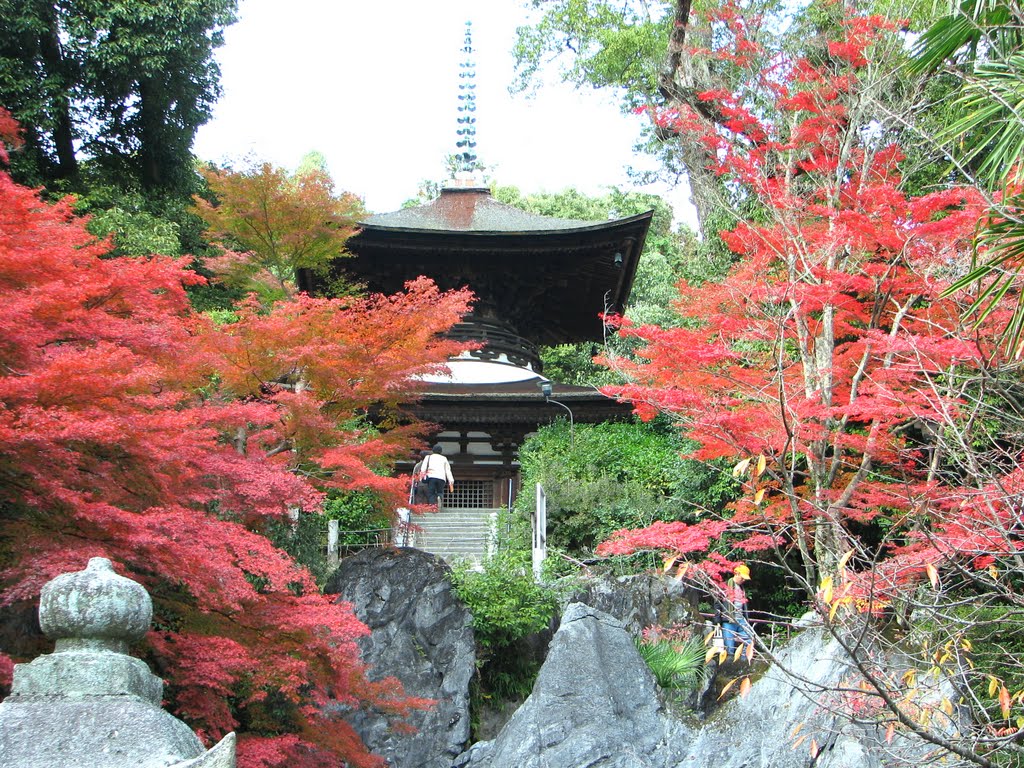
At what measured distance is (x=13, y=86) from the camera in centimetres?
1716

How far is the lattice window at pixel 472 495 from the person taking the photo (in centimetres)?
1537

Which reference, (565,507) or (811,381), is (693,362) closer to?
(811,381)

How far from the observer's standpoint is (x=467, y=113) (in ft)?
70.3

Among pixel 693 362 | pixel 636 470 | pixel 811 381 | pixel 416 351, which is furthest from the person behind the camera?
pixel 636 470

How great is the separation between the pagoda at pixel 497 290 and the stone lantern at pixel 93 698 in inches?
457

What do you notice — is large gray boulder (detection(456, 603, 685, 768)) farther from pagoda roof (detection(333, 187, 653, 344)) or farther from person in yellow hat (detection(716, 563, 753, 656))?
pagoda roof (detection(333, 187, 653, 344))

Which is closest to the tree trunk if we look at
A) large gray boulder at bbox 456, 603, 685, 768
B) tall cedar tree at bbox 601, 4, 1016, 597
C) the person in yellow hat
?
tall cedar tree at bbox 601, 4, 1016, 597

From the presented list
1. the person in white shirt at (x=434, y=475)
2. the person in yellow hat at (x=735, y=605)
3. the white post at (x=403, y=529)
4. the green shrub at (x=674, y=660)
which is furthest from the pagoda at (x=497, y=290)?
the person in yellow hat at (x=735, y=605)

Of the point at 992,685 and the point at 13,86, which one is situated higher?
the point at 13,86

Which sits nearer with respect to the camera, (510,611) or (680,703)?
(680,703)

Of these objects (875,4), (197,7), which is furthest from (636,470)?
(197,7)

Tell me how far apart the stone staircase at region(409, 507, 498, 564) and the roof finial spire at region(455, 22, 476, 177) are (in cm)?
898

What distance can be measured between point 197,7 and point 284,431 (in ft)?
40.9

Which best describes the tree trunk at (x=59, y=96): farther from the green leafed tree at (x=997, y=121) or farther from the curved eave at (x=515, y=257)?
the green leafed tree at (x=997, y=121)
